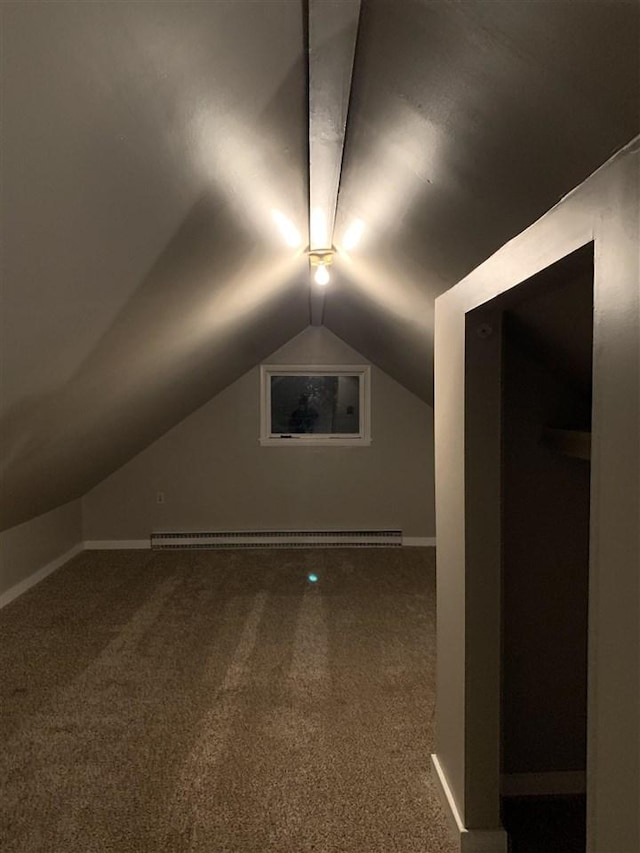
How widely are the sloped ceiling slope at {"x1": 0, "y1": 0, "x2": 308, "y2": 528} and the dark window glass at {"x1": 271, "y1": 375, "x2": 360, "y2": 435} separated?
2.80 m

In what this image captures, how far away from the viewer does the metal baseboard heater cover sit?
527 cm

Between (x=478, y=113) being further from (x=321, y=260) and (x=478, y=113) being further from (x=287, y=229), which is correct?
(x=321, y=260)

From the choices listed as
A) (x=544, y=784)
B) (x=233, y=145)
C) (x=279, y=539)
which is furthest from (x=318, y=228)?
(x=279, y=539)

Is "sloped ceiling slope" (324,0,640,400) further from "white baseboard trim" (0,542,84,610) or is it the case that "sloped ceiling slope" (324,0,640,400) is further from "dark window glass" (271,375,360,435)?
"dark window glass" (271,375,360,435)

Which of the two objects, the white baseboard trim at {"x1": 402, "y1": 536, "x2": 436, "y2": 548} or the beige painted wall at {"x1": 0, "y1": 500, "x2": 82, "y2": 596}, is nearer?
the beige painted wall at {"x1": 0, "y1": 500, "x2": 82, "y2": 596}

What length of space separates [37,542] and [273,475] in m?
1.95

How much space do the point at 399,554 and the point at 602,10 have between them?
4.68 metres

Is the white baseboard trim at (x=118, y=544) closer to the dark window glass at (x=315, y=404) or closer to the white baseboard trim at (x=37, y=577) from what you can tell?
the white baseboard trim at (x=37, y=577)

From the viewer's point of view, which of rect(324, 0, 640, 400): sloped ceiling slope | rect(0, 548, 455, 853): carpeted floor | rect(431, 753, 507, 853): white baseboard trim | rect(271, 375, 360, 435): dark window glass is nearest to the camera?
rect(324, 0, 640, 400): sloped ceiling slope

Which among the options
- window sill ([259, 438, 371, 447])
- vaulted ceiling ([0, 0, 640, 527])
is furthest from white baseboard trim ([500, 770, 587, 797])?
window sill ([259, 438, 371, 447])

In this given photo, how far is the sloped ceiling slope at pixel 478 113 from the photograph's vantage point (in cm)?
79

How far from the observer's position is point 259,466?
5375 mm

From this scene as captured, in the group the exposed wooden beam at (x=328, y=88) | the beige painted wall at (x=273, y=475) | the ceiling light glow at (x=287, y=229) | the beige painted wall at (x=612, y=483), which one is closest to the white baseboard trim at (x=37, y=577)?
the beige painted wall at (x=273, y=475)

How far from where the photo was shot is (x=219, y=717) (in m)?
2.51
